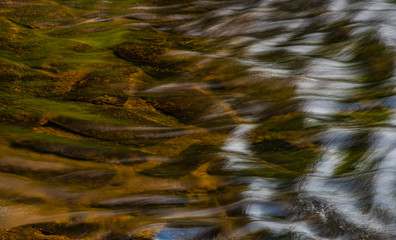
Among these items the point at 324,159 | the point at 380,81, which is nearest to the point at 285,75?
the point at 380,81

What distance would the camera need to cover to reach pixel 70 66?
6.34 meters

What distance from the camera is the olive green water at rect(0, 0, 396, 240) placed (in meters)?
3.39

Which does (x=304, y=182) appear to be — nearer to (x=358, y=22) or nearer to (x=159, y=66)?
(x=159, y=66)

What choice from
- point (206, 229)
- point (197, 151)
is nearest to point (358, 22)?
point (197, 151)

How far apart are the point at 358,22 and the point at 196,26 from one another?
98.0 inches

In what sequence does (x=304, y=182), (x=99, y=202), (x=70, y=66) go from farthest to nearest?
(x=70, y=66) < (x=304, y=182) < (x=99, y=202)

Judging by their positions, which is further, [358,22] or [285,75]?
[358,22]

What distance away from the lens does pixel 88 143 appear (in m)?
4.36

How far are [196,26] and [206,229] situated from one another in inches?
226

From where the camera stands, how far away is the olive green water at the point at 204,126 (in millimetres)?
3395

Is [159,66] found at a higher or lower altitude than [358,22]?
lower

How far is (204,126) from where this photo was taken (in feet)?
16.6

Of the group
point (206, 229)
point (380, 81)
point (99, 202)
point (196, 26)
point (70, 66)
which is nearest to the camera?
point (206, 229)

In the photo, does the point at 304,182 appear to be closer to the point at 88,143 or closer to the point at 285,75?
the point at 88,143
